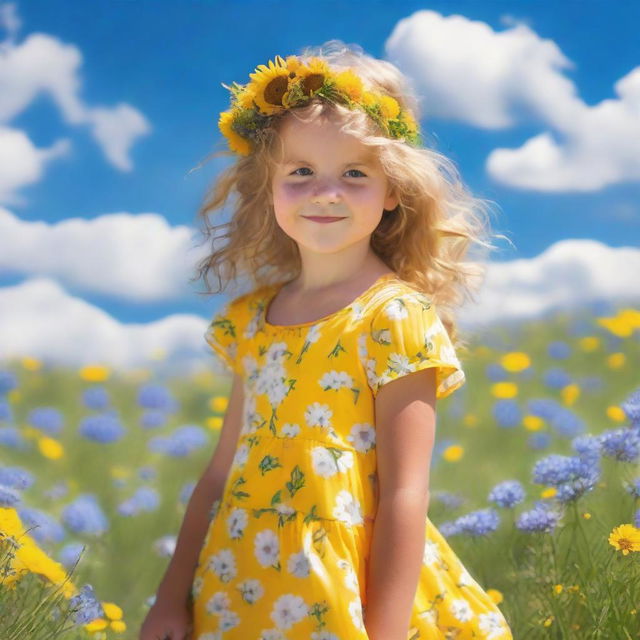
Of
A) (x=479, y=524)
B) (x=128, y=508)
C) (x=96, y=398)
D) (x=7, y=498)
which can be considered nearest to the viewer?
(x=7, y=498)

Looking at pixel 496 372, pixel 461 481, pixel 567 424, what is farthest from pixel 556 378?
pixel 461 481

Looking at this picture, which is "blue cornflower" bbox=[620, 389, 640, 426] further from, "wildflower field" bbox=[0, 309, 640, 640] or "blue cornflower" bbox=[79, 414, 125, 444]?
"blue cornflower" bbox=[79, 414, 125, 444]

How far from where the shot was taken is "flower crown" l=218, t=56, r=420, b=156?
5.61 feet

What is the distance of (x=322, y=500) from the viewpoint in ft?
5.06

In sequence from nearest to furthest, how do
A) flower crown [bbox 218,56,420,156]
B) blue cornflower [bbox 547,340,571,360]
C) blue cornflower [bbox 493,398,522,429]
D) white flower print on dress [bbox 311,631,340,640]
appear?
white flower print on dress [bbox 311,631,340,640] < flower crown [bbox 218,56,420,156] < blue cornflower [bbox 493,398,522,429] < blue cornflower [bbox 547,340,571,360]

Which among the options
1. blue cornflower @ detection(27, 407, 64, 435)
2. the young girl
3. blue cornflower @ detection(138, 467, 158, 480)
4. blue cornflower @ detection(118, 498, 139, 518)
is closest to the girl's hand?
the young girl

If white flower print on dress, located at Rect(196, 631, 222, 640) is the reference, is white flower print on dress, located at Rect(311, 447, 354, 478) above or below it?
above

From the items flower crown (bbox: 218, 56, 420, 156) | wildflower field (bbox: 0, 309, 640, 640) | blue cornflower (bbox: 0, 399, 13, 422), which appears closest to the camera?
flower crown (bbox: 218, 56, 420, 156)

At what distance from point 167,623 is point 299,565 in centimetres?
31

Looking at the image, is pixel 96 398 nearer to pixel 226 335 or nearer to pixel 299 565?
pixel 226 335

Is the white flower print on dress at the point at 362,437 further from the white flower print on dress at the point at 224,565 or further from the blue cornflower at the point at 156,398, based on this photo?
the blue cornflower at the point at 156,398

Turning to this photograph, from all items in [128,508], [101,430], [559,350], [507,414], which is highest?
[559,350]

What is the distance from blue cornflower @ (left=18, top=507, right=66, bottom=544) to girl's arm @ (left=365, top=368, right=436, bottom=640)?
2.63 ft

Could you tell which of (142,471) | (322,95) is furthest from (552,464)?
(142,471)
